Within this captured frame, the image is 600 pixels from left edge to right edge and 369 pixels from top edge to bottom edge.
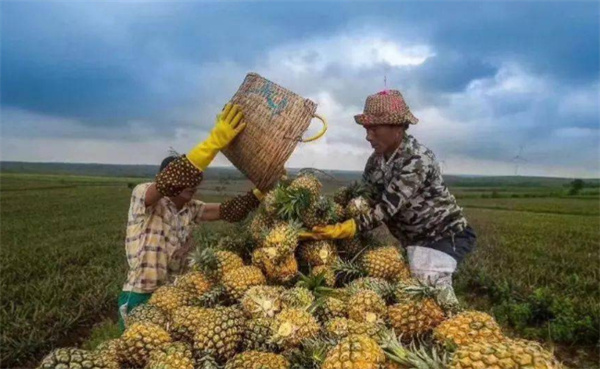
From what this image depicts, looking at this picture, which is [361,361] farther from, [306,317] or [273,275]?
[273,275]

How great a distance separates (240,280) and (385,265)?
1052 mm

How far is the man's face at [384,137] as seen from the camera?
4.63 metres

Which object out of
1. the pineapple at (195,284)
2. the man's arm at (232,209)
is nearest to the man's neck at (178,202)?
the man's arm at (232,209)

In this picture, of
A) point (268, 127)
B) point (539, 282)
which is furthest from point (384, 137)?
point (539, 282)

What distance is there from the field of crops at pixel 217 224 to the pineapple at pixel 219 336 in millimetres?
2629

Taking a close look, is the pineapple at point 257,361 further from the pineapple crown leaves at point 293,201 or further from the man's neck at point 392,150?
the man's neck at point 392,150

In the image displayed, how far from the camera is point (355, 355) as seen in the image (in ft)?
7.35

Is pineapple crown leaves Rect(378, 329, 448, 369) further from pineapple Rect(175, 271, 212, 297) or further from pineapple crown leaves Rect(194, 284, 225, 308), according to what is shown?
pineapple Rect(175, 271, 212, 297)

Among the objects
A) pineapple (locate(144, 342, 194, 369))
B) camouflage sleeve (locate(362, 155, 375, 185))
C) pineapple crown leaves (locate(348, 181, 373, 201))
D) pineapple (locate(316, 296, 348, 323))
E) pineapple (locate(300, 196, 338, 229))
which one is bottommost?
pineapple (locate(144, 342, 194, 369))

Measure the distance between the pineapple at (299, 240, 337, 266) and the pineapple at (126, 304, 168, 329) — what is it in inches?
46.0

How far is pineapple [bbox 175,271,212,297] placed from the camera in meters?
3.48

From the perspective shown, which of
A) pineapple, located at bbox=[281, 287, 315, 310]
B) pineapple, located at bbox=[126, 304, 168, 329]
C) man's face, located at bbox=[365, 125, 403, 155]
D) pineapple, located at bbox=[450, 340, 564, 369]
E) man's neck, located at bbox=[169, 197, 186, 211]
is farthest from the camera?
man's neck, located at bbox=[169, 197, 186, 211]

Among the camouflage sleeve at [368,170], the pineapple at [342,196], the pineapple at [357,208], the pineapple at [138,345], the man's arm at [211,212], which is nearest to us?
the pineapple at [138,345]

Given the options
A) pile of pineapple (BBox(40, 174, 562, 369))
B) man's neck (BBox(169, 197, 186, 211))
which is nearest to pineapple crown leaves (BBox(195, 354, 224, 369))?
pile of pineapple (BBox(40, 174, 562, 369))
